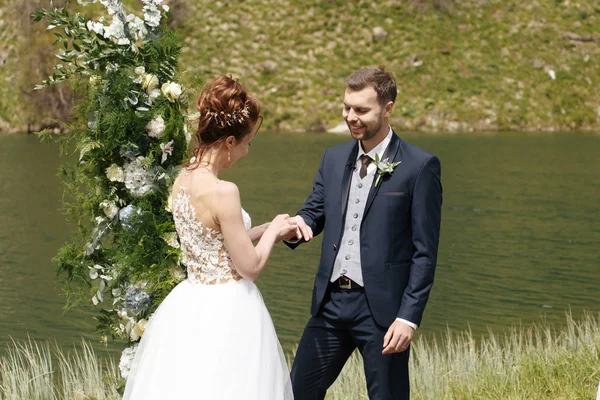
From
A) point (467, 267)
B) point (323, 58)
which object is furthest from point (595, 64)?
point (467, 267)

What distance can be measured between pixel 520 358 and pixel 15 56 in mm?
46027

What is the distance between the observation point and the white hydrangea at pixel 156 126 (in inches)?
198

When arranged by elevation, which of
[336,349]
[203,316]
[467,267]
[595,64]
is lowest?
[467,267]

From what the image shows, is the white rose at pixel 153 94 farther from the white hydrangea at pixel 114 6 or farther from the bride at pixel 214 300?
the bride at pixel 214 300

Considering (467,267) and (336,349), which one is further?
(467,267)

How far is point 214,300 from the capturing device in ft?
14.5

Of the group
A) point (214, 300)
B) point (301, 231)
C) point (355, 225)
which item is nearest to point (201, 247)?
point (214, 300)

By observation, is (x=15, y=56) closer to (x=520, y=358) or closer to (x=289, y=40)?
(x=289, y=40)

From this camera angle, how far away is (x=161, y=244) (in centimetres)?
513

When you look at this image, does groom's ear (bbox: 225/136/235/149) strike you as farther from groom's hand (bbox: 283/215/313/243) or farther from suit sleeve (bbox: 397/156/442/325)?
suit sleeve (bbox: 397/156/442/325)

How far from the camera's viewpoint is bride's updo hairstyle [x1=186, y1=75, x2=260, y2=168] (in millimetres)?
4266

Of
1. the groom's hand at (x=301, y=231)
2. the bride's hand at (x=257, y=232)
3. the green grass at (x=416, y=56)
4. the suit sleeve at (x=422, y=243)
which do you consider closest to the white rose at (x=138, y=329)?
the bride's hand at (x=257, y=232)

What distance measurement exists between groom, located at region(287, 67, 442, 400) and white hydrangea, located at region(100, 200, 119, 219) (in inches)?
44.7

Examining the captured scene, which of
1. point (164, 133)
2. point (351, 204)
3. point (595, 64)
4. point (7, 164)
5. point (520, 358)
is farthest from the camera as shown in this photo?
point (595, 64)
